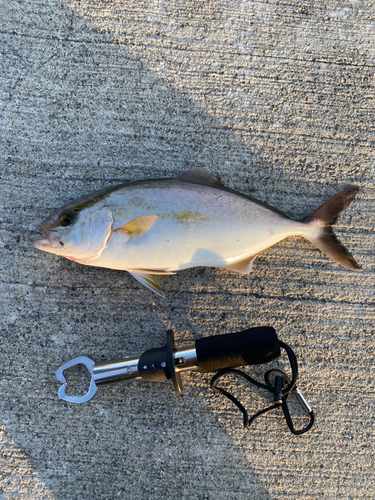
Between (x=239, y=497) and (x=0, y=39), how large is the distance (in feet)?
10.8

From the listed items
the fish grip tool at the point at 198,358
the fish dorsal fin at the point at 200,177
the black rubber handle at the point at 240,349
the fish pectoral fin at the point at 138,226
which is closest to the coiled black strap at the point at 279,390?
the fish grip tool at the point at 198,358

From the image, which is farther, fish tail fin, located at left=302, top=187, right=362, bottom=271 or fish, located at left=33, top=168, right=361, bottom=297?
fish tail fin, located at left=302, top=187, right=362, bottom=271

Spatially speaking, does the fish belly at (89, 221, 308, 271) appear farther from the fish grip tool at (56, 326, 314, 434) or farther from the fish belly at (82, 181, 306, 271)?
the fish grip tool at (56, 326, 314, 434)

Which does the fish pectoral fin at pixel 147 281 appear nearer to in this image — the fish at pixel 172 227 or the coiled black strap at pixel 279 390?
the fish at pixel 172 227

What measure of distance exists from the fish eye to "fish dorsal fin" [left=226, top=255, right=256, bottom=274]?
3.13 feet

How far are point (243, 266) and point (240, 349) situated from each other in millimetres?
514

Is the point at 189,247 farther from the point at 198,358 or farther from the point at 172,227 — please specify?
the point at 198,358

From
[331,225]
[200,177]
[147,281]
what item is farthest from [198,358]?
[331,225]

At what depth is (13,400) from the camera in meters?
1.97

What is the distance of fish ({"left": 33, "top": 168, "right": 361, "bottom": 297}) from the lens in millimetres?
1807

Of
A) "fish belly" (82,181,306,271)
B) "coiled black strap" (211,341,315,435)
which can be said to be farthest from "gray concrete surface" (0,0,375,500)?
"fish belly" (82,181,306,271)

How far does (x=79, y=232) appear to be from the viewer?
179 centimetres

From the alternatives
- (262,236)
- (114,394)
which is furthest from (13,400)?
(262,236)

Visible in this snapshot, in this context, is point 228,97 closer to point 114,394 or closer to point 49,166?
point 49,166
